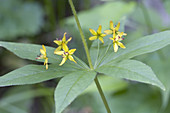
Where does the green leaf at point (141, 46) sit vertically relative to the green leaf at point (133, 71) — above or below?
above

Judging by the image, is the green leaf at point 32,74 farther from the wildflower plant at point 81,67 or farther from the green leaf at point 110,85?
the green leaf at point 110,85

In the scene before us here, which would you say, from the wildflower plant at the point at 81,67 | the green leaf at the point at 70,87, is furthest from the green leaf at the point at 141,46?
the green leaf at the point at 70,87

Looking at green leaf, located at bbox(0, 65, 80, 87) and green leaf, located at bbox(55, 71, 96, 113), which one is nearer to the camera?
green leaf, located at bbox(55, 71, 96, 113)

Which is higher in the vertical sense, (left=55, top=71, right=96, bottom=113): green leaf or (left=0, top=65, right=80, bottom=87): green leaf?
(left=0, top=65, right=80, bottom=87): green leaf

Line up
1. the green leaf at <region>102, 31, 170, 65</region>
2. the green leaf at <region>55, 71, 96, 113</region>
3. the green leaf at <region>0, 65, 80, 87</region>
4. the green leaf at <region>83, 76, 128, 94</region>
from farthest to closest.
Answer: the green leaf at <region>83, 76, 128, 94</region>, the green leaf at <region>102, 31, 170, 65</region>, the green leaf at <region>0, 65, 80, 87</region>, the green leaf at <region>55, 71, 96, 113</region>

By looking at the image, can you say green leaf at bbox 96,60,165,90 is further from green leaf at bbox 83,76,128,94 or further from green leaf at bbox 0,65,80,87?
green leaf at bbox 83,76,128,94

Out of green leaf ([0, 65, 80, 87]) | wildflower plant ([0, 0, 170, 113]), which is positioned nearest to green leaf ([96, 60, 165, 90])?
wildflower plant ([0, 0, 170, 113])

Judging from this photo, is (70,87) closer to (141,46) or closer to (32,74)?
(32,74)
